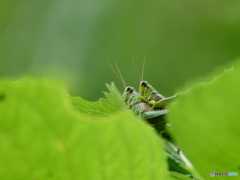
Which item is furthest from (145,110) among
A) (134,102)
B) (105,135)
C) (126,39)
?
(126,39)

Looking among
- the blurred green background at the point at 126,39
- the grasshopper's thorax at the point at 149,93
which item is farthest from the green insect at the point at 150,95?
the blurred green background at the point at 126,39

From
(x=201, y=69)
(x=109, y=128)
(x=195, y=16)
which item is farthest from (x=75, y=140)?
(x=195, y=16)

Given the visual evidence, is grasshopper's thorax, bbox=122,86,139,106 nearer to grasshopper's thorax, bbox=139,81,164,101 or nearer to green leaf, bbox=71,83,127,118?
grasshopper's thorax, bbox=139,81,164,101

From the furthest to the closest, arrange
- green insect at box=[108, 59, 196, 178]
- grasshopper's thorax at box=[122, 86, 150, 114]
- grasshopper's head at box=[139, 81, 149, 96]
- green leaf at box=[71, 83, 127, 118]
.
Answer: grasshopper's head at box=[139, 81, 149, 96] → grasshopper's thorax at box=[122, 86, 150, 114] → green leaf at box=[71, 83, 127, 118] → green insect at box=[108, 59, 196, 178]

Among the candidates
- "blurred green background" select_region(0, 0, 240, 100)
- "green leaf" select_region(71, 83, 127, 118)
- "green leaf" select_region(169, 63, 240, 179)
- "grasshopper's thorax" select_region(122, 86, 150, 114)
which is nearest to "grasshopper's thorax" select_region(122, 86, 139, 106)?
"grasshopper's thorax" select_region(122, 86, 150, 114)

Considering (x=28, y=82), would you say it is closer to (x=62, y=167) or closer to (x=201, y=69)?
(x=62, y=167)

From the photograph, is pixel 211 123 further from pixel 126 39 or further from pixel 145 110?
pixel 126 39
